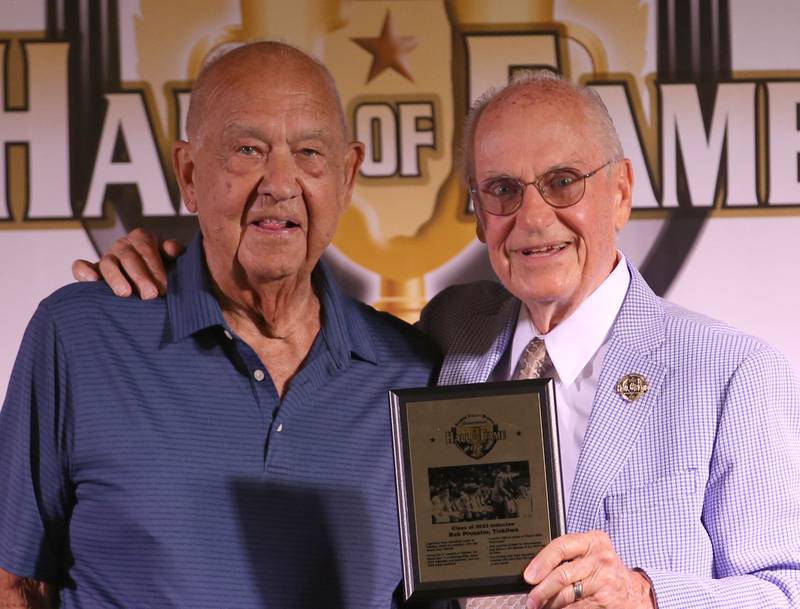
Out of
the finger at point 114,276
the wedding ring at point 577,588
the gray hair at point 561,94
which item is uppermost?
the gray hair at point 561,94

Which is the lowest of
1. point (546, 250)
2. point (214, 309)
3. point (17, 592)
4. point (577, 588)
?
point (17, 592)

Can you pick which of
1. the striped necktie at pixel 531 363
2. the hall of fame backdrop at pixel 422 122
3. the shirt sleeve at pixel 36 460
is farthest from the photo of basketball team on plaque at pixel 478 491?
the hall of fame backdrop at pixel 422 122

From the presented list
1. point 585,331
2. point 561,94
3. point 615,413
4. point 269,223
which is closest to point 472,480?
point 615,413

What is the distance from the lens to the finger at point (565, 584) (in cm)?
190

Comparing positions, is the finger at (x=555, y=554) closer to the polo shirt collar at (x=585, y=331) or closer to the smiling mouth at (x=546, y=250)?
the polo shirt collar at (x=585, y=331)

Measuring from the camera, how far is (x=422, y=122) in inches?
148

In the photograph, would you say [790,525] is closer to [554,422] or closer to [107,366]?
[554,422]

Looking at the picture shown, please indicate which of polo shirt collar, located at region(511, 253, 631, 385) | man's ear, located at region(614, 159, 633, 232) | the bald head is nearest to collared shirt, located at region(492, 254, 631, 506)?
polo shirt collar, located at region(511, 253, 631, 385)

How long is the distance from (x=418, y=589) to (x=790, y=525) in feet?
2.22

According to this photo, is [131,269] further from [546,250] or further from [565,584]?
[565,584]

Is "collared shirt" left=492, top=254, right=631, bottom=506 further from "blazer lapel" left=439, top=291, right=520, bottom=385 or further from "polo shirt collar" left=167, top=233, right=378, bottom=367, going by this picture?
"polo shirt collar" left=167, top=233, right=378, bottom=367

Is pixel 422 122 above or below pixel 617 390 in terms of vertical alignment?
above

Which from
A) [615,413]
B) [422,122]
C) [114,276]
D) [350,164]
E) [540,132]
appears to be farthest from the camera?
[422,122]

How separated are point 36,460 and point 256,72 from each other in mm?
882
